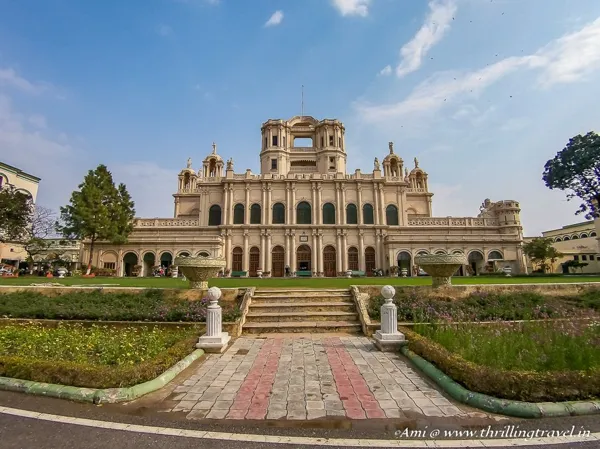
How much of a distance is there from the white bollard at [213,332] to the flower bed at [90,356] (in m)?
0.27

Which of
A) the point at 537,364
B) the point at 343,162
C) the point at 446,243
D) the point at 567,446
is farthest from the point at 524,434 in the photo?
the point at 343,162

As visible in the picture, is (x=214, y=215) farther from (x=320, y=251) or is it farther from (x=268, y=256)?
(x=320, y=251)

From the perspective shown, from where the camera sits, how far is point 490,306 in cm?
1023

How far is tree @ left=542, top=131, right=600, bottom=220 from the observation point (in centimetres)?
2691

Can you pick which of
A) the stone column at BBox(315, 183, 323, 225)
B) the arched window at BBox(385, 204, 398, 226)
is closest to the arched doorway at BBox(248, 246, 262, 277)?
the stone column at BBox(315, 183, 323, 225)

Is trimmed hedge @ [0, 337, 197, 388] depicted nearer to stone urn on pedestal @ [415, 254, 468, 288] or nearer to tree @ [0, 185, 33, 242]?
stone urn on pedestal @ [415, 254, 468, 288]

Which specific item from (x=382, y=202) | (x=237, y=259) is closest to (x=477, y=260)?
(x=382, y=202)

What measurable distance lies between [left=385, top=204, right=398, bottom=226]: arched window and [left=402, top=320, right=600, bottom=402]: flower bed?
3298 centimetres

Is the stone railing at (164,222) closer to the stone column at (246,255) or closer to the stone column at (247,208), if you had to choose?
the stone column at (247,208)

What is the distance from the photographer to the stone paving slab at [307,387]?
13.9 feet

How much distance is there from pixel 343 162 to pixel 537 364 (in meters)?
42.7

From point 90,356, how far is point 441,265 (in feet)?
34.8

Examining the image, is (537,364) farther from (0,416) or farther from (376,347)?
(0,416)

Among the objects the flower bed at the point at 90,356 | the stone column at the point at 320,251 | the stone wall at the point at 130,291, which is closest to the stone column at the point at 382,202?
the stone column at the point at 320,251
